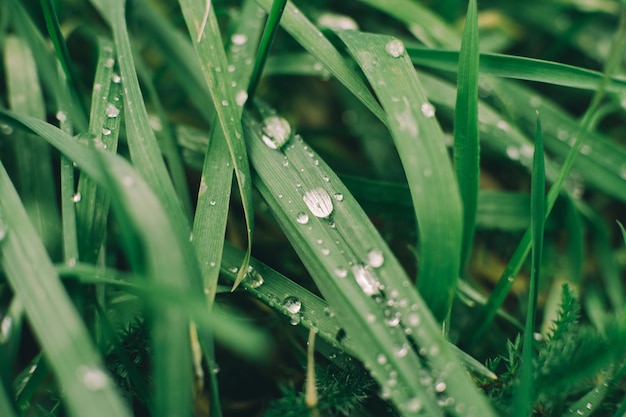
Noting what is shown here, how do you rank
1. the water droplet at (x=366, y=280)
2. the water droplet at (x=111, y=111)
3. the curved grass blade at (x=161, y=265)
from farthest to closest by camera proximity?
the water droplet at (x=111, y=111), the water droplet at (x=366, y=280), the curved grass blade at (x=161, y=265)

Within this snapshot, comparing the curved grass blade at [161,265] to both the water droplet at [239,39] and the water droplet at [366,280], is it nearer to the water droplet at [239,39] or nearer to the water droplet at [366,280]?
the water droplet at [366,280]

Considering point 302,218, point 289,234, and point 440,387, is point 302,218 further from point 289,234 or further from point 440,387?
point 440,387

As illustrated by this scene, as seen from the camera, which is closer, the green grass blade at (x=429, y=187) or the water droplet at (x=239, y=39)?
the green grass blade at (x=429, y=187)

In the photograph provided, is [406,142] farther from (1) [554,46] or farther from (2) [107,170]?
(1) [554,46]

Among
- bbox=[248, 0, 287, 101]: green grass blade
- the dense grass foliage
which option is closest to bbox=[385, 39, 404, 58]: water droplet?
the dense grass foliage

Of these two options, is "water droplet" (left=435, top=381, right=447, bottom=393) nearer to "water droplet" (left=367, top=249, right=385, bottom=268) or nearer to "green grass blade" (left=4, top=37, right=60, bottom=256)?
"water droplet" (left=367, top=249, right=385, bottom=268)


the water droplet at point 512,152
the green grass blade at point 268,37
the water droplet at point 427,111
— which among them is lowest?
the water droplet at point 427,111

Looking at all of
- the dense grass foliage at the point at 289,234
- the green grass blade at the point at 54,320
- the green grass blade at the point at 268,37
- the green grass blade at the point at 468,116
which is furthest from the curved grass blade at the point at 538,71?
the green grass blade at the point at 54,320
